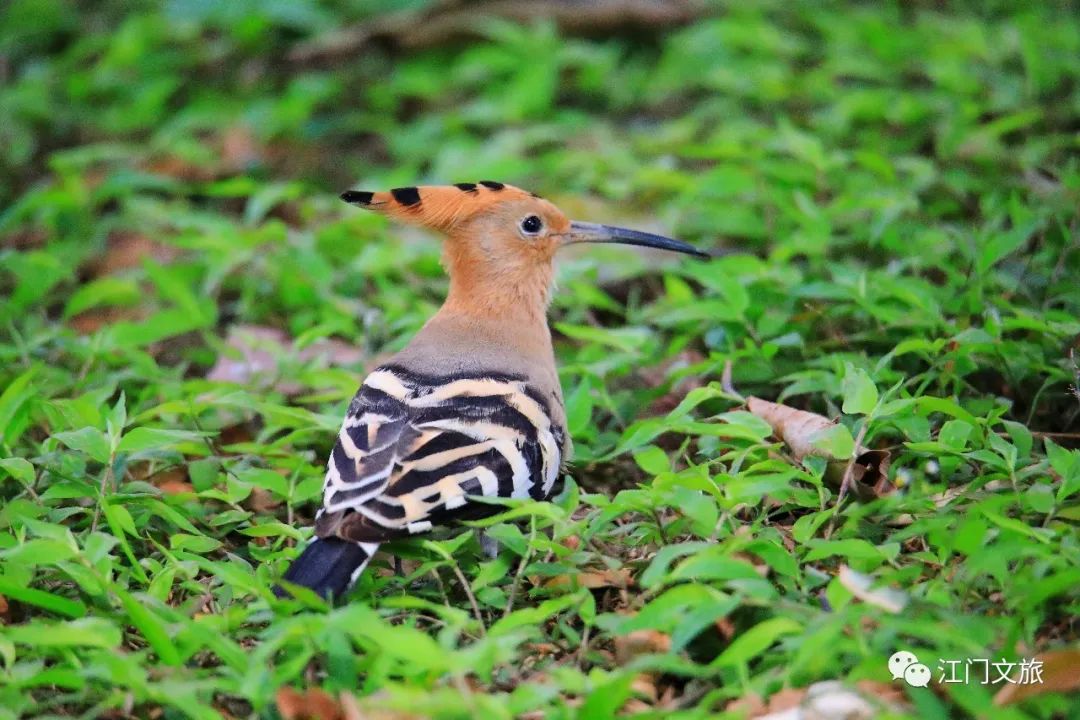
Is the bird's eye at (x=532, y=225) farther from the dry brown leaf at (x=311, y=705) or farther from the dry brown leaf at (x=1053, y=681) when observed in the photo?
the dry brown leaf at (x=1053, y=681)

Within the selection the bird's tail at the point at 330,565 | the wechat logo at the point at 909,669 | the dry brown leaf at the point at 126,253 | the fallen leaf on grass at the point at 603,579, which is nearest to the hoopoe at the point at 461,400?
the bird's tail at the point at 330,565

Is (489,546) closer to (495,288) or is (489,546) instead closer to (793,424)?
(793,424)

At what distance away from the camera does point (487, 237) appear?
157 inches

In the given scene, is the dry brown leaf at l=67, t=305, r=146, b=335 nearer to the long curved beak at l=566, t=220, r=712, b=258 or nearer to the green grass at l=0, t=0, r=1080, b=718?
the green grass at l=0, t=0, r=1080, b=718

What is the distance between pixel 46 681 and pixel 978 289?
9.45 feet

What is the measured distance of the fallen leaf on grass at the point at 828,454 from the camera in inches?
121

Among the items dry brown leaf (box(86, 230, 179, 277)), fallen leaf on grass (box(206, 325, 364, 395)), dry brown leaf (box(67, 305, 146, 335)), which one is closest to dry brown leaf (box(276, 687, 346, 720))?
fallen leaf on grass (box(206, 325, 364, 395))

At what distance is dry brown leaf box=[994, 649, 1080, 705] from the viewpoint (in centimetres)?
225

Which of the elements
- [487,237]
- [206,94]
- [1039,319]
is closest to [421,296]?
[487,237]

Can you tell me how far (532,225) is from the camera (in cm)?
405

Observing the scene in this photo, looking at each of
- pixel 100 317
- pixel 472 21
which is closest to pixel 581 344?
pixel 100 317

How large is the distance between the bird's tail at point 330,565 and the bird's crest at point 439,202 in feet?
4.41

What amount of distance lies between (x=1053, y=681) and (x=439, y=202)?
234cm

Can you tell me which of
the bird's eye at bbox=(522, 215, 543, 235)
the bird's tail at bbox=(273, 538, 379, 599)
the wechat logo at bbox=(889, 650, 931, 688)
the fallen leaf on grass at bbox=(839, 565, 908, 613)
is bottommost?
the bird's tail at bbox=(273, 538, 379, 599)
